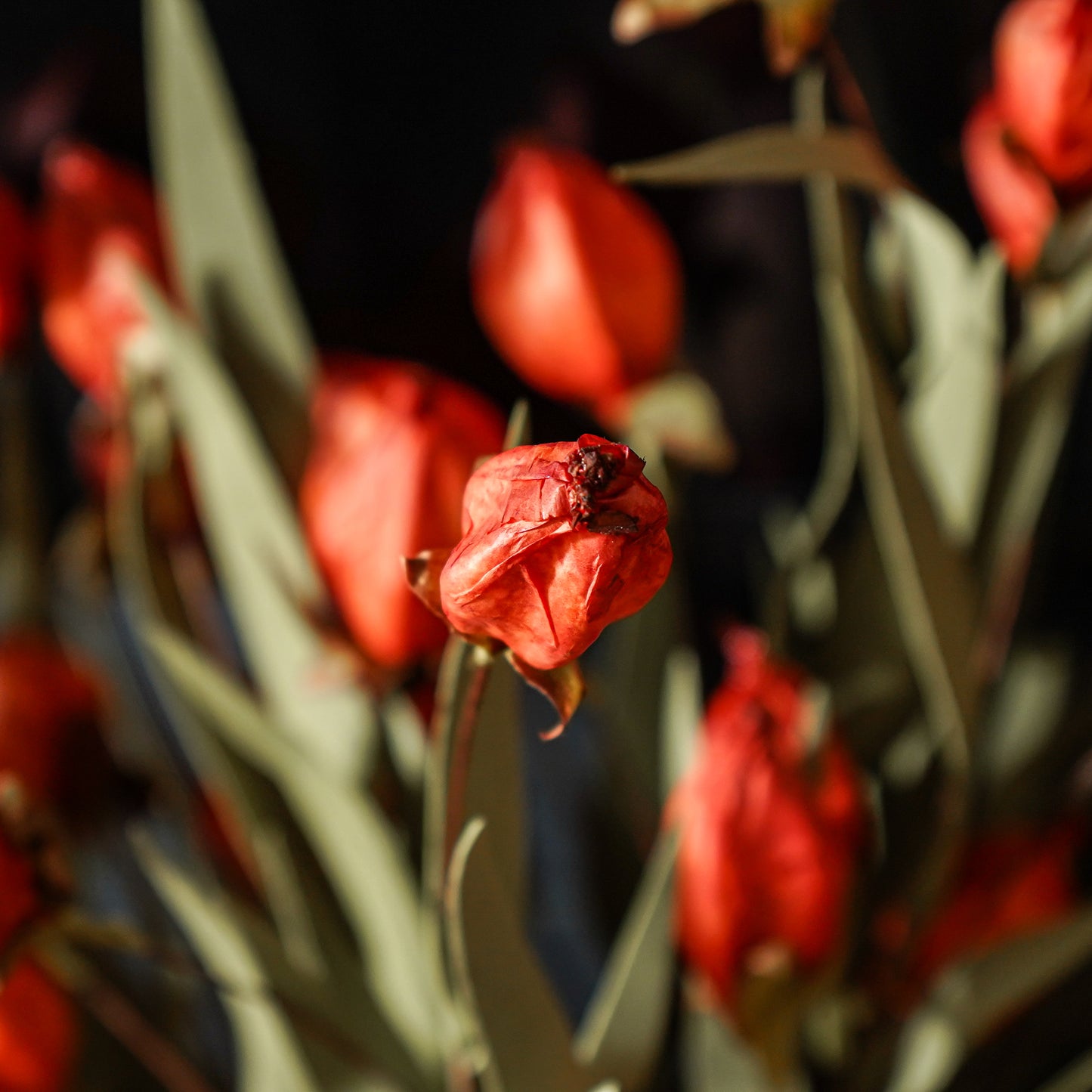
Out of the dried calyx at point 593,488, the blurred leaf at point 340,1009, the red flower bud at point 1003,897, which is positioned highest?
the dried calyx at point 593,488

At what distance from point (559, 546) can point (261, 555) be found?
17 centimetres

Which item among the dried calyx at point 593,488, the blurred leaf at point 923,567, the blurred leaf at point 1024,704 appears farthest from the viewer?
the blurred leaf at point 1024,704

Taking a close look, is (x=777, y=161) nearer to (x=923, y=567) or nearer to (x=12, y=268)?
(x=923, y=567)

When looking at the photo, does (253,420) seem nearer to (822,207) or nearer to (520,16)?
(822,207)

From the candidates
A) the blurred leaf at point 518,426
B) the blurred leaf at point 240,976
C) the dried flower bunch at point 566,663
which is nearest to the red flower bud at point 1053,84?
the dried flower bunch at point 566,663

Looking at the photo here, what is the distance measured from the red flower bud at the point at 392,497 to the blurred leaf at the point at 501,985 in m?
→ 0.05

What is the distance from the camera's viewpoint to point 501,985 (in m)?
0.21

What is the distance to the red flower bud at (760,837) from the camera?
0.24 metres

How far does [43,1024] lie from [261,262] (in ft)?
0.64

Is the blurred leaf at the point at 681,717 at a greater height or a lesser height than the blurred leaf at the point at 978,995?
greater

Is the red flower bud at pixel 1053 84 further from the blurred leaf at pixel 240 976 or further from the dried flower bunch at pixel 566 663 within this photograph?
the blurred leaf at pixel 240 976

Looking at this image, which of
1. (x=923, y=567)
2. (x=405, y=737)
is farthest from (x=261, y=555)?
(x=923, y=567)

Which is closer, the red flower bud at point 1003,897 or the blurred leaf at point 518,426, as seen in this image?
the blurred leaf at point 518,426

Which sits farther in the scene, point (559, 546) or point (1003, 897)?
point (1003, 897)
